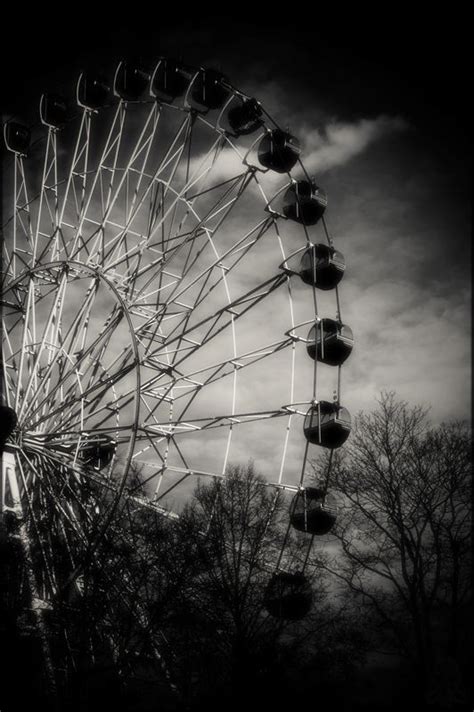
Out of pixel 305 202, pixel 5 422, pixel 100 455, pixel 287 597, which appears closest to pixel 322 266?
pixel 305 202

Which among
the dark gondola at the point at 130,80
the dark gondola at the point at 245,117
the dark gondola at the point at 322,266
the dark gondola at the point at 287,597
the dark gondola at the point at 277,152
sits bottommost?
the dark gondola at the point at 287,597

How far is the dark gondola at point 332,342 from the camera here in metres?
12.0

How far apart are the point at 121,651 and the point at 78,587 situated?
174cm

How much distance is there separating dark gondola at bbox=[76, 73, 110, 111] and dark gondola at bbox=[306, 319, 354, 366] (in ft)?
27.3

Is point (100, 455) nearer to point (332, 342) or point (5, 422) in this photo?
point (5, 422)

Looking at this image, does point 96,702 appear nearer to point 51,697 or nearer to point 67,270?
point 51,697

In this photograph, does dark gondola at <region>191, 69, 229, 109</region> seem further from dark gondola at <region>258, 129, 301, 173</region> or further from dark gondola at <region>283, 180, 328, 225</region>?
dark gondola at <region>283, 180, 328, 225</region>

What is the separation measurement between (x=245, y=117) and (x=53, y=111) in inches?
228

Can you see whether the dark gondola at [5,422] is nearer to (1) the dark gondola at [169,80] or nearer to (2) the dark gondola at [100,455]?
(2) the dark gondola at [100,455]

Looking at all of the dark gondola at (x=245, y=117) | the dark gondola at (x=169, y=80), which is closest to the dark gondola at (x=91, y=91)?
the dark gondola at (x=169, y=80)

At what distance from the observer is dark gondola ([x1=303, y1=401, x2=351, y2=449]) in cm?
1193

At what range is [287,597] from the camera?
13086 millimetres

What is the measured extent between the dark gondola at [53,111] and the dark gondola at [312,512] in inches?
468

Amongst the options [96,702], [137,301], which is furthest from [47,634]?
[137,301]
